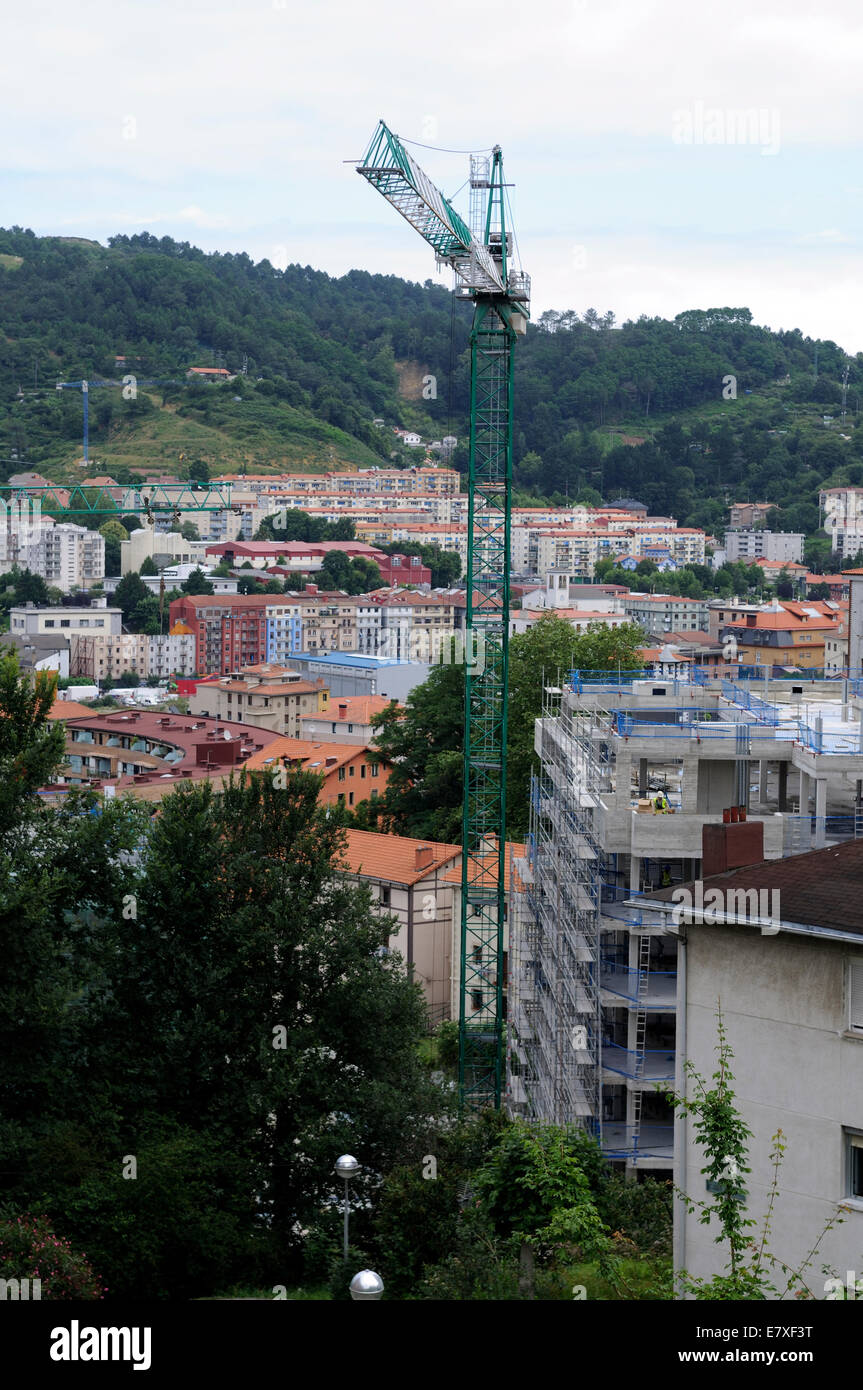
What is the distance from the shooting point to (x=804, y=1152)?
7.45 metres

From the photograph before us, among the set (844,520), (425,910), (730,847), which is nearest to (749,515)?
(844,520)

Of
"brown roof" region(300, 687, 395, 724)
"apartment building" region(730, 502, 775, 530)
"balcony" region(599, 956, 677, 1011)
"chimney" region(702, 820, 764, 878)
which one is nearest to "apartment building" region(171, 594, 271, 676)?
"brown roof" region(300, 687, 395, 724)

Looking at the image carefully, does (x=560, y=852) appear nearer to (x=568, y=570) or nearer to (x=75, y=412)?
(x=568, y=570)

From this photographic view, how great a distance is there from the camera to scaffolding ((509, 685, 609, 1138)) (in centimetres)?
1477

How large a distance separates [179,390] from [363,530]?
20.5m

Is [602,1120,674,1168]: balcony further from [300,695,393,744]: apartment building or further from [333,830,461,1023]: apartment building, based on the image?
[300,695,393,744]: apartment building

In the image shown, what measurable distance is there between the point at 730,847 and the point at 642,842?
4.44 m

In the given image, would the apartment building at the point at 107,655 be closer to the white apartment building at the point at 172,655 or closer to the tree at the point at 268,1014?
the white apartment building at the point at 172,655

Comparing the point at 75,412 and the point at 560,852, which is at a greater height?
the point at 75,412

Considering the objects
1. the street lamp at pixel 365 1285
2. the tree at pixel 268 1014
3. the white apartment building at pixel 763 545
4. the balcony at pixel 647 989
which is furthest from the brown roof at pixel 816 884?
the white apartment building at pixel 763 545

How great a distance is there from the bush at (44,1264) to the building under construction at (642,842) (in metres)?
5.31

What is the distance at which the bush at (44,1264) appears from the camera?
9141 millimetres

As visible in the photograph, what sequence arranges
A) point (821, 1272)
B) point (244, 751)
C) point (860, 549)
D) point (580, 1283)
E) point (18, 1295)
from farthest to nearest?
point (860, 549)
point (244, 751)
point (580, 1283)
point (18, 1295)
point (821, 1272)

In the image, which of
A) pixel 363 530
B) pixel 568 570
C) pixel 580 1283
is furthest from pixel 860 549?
pixel 580 1283
